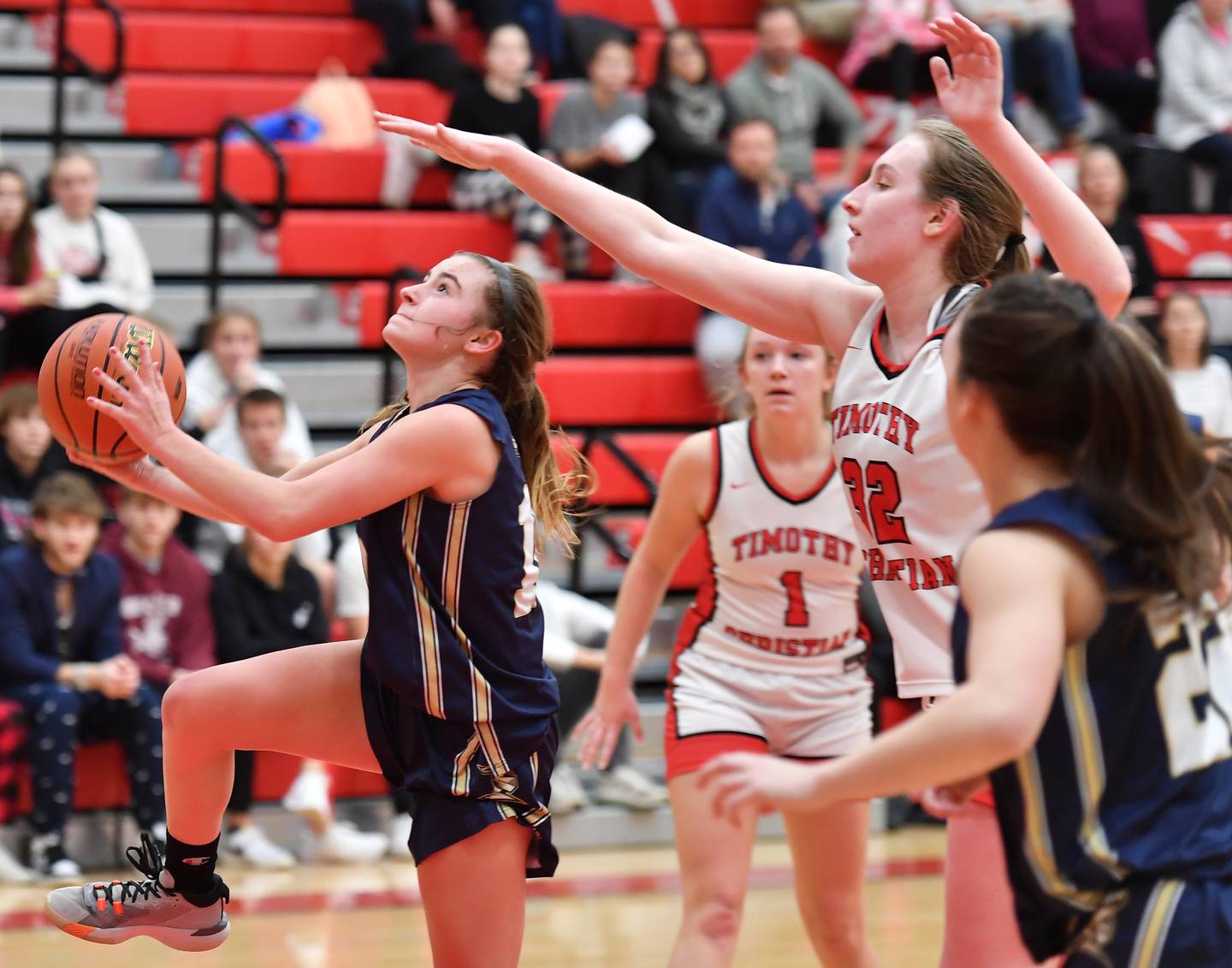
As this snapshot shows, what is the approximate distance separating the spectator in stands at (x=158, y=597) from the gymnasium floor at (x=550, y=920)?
78 centimetres

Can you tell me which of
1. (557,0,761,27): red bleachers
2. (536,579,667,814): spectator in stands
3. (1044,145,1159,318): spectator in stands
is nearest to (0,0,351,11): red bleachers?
(557,0,761,27): red bleachers

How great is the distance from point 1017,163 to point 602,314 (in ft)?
19.6

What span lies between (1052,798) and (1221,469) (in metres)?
0.53

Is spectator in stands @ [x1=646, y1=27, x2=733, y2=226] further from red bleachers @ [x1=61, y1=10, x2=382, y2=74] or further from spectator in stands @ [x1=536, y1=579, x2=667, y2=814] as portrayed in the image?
spectator in stands @ [x1=536, y1=579, x2=667, y2=814]

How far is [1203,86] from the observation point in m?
10.2

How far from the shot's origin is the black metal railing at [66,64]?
8586 millimetres

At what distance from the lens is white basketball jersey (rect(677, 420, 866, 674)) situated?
4.41m

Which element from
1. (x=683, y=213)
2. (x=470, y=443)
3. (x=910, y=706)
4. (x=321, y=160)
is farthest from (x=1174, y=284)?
(x=470, y=443)

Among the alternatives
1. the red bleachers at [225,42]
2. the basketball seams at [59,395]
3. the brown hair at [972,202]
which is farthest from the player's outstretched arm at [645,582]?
the red bleachers at [225,42]

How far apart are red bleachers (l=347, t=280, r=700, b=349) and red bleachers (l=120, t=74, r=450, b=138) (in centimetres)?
107

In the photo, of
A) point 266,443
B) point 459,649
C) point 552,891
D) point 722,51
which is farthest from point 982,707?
point 722,51

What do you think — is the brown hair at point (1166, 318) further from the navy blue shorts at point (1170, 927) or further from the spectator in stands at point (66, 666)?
the navy blue shorts at point (1170, 927)

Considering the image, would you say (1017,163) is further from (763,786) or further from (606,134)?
(606,134)

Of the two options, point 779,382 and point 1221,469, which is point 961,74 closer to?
point 1221,469
